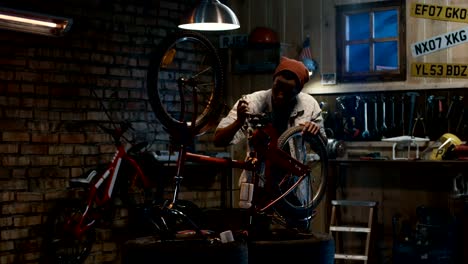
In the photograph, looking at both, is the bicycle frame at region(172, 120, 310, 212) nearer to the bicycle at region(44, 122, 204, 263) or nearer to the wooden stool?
the bicycle at region(44, 122, 204, 263)

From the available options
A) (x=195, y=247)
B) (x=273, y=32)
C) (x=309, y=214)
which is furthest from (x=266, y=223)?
(x=273, y=32)

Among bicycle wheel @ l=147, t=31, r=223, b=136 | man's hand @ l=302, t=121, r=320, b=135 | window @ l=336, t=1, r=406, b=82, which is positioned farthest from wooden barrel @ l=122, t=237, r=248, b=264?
window @ l=336, t=1, r=406, b=82

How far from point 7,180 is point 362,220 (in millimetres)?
3396

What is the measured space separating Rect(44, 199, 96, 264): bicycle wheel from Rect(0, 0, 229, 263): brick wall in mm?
120

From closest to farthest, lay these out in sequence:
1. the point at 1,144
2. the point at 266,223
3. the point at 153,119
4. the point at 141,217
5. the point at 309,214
→ the point at 266,223
the point at 309,214
the point at 1,144
the point at 141,217
the point at 153,119

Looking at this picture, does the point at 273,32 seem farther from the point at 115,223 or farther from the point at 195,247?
the point at 195,247

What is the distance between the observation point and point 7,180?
632 cm

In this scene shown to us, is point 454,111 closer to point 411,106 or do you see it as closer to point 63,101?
point 411,106

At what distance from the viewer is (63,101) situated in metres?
6.72

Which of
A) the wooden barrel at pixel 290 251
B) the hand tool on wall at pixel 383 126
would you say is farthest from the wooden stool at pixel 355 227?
the wooden barrel at pixel 290 251

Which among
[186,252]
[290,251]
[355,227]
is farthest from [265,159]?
[355,227]

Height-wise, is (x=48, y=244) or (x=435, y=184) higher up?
(x=435, y=184)

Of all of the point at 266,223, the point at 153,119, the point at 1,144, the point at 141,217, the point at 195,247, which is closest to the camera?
the point at 195,247

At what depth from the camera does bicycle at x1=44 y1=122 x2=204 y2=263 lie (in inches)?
254
